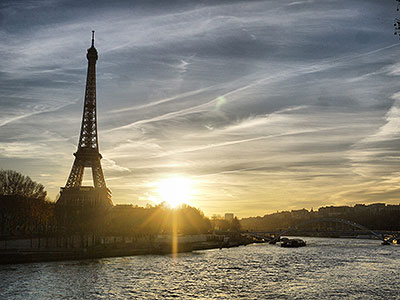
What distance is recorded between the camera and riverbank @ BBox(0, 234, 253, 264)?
141 feet

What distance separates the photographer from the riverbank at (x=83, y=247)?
43.0 m

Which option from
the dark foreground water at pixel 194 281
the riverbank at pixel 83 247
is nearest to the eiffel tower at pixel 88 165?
the riverbank at pixel 83 247

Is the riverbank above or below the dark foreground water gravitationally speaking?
above

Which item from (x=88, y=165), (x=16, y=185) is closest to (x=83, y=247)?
(x=16, y=185)

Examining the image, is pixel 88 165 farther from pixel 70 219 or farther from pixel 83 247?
pixel 83 247

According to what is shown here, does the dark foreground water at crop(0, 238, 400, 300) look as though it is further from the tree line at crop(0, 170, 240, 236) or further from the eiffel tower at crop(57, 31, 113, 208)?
the eiffel tower at crop(57, 31, 113, 208)

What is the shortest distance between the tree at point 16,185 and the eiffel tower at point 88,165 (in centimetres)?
918

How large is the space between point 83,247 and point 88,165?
22768 millimetres

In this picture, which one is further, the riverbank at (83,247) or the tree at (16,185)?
the tree at (16,185)

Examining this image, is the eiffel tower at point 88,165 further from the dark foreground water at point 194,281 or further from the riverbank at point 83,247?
the dark foreground water at point 194,281

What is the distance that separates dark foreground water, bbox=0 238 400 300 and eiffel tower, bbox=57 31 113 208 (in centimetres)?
2526

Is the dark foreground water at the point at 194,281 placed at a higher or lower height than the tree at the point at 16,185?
lower

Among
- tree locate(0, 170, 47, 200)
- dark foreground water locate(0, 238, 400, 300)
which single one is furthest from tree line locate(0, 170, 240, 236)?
dark foreground water locate(0, 238, 400, 300)

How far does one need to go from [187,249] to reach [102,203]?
15.3 metres
